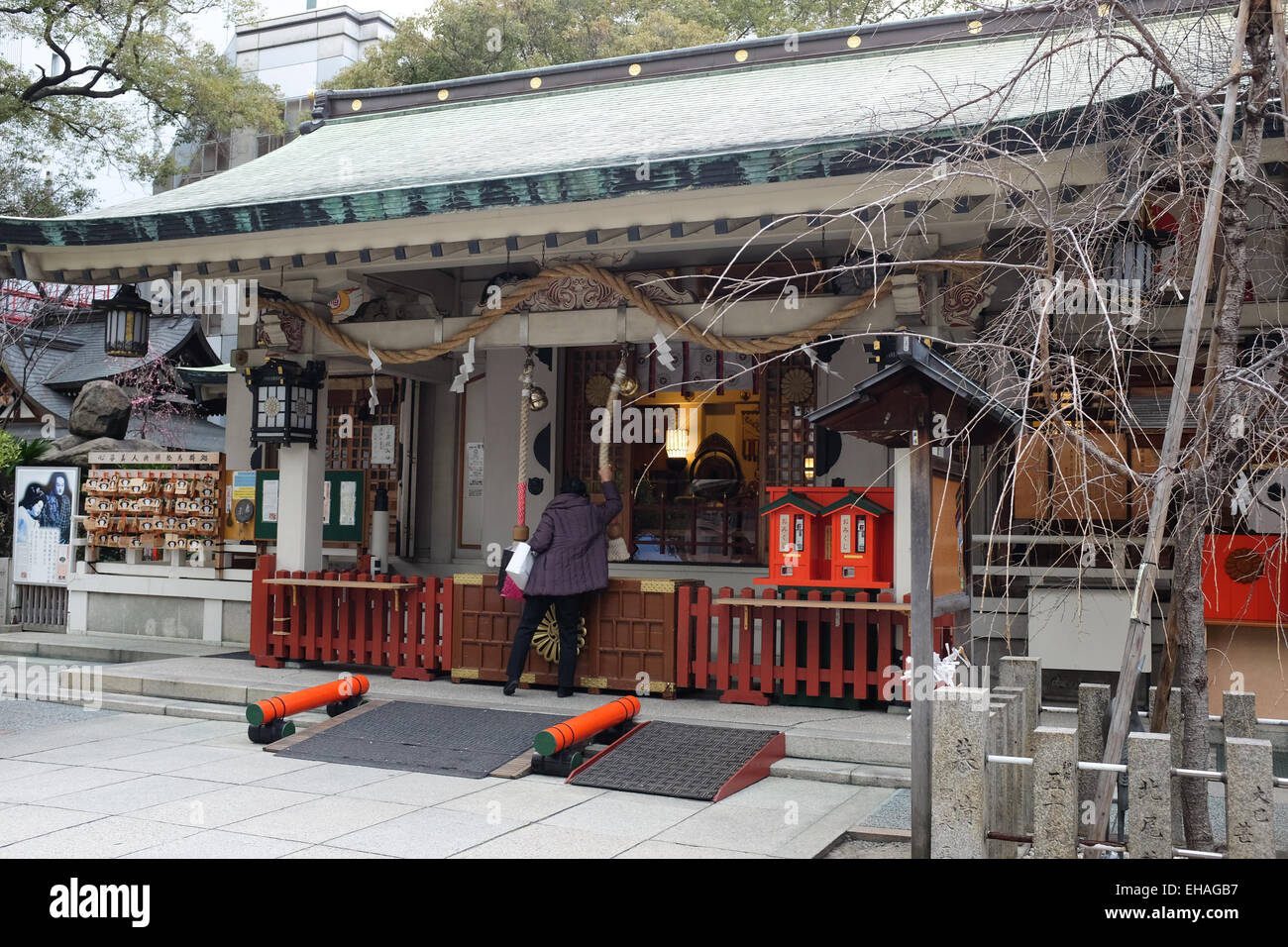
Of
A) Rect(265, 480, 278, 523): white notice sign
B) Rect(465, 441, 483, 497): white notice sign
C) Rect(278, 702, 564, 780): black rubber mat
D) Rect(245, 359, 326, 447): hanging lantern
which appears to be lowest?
Rect(278, 702, 564, 780): black rubber mat

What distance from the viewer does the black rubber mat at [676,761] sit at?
691 cm

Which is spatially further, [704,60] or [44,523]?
[44,523]

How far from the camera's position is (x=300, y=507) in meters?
11.1

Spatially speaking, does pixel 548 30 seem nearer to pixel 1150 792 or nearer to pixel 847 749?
pixel 847 749

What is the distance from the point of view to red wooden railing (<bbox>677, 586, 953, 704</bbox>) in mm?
8641

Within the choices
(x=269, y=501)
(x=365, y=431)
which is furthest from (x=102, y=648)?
(x=365, y=431)

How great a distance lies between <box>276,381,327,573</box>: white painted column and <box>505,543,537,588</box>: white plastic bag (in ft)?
9.00

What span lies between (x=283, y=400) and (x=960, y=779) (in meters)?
8.33

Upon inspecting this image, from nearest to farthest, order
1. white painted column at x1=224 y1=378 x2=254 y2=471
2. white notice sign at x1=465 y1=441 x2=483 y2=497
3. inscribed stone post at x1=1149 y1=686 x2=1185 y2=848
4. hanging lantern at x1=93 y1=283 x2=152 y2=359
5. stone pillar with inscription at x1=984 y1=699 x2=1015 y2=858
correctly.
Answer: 1. stone pillar with inscription at x1=984 y1=699 x2=1015 y2=858
2. inscribed stone post at x1=1149 y1=686 x2=1185 y2=848
3. hanging lantern at x1=93 y1=283 x2=152 y2=359
4. white notice sign at x1=465 y1=441 x2=483 y2=497
5. white painted column at x1=224 y1=378 x2=254 y2=471

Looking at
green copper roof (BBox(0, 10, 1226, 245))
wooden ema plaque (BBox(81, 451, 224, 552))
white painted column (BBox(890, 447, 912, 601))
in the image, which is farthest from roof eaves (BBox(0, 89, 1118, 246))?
wooden ema plaque (BBox(81, 451, 224, 552))

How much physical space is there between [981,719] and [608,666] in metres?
5.45

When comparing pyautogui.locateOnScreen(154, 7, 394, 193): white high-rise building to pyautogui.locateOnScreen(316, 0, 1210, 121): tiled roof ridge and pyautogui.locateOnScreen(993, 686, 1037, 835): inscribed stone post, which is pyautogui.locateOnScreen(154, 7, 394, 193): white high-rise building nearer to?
pyautogui.locateOnScreen(316, 0, 1210, 121): tiled roof ridge

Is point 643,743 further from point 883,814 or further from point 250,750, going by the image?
point 250,750

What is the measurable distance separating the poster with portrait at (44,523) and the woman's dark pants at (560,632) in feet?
24.7
